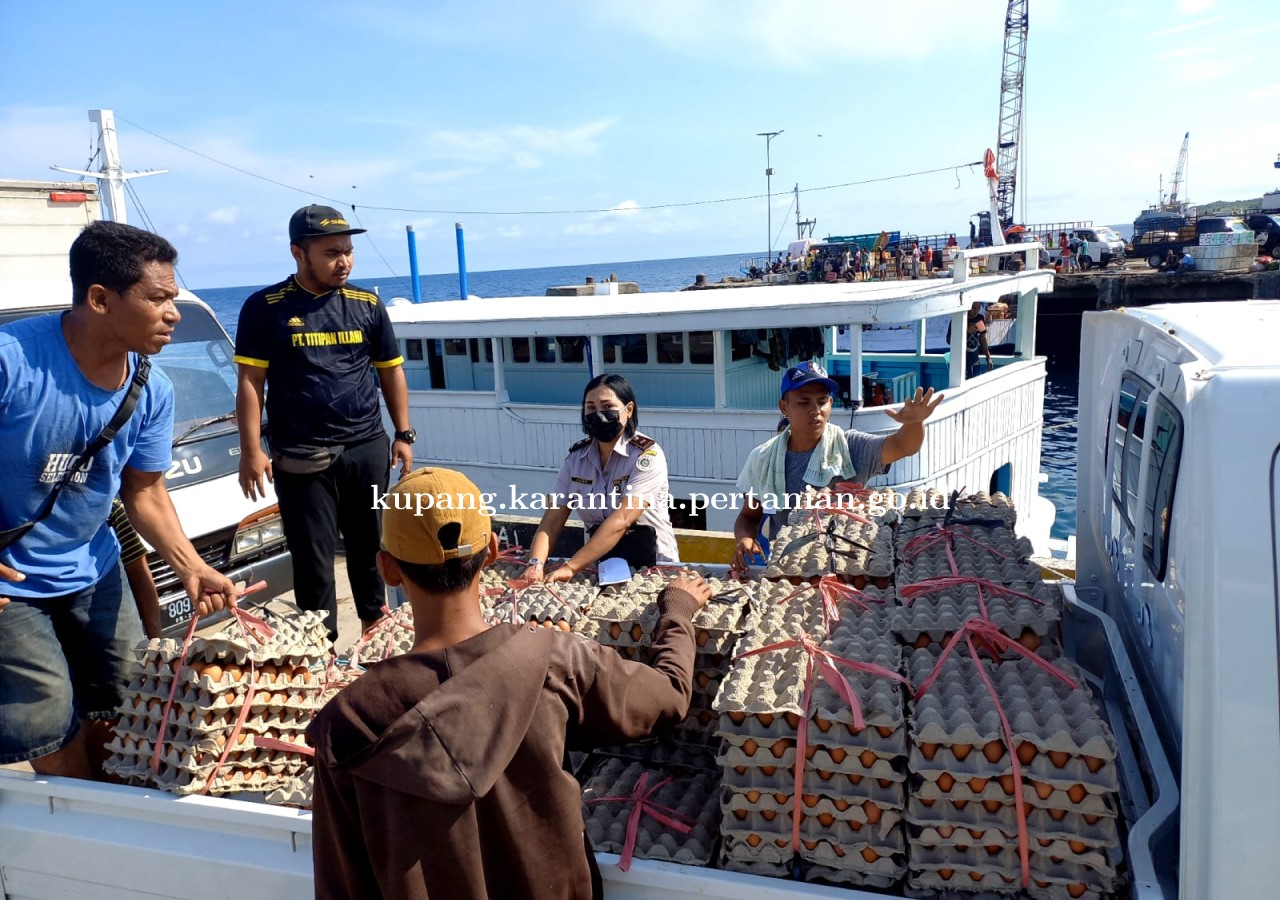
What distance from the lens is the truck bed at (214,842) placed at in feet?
6.49

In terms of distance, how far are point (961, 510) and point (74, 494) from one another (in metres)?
3.23

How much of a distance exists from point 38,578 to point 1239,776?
339 centimetres

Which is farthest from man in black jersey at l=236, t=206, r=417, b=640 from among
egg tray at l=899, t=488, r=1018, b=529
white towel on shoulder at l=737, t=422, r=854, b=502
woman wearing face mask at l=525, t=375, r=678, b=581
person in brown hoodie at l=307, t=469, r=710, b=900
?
egg tray at l=899, t=488, r=1018, b=529

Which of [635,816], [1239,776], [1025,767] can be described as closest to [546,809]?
[635,816]

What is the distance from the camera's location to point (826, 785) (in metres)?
2.01

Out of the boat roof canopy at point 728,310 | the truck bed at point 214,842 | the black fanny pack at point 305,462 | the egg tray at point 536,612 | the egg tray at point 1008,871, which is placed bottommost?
the truck bed at point 214,842

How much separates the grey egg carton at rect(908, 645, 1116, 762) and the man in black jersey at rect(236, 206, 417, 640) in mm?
2951

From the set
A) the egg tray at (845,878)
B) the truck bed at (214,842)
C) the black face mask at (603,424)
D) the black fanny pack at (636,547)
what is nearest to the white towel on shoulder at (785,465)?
the black fanny pack at (636,547)

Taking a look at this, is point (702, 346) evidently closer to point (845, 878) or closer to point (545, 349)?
point (545, 349)

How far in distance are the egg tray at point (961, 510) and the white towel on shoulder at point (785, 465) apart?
821 mm

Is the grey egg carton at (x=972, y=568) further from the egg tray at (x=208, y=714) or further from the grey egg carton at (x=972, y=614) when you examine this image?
the egg tray at (x=208, y=714)

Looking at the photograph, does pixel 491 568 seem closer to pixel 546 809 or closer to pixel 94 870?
pixel 94 870

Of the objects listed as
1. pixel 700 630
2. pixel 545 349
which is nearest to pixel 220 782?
pixel 700 630

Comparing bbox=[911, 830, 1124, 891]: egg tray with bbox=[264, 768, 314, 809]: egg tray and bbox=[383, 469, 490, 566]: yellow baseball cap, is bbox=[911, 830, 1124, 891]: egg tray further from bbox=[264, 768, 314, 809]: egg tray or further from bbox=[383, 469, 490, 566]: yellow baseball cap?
bbox=[264, 768, 314, 809]: egg tray
